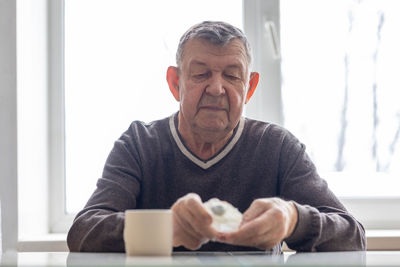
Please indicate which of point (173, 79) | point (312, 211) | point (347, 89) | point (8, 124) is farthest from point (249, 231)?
point (347, 89)

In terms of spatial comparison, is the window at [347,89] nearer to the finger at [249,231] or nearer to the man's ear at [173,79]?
the man's ear at [173,79]

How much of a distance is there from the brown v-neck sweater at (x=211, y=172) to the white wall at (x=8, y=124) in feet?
1.92

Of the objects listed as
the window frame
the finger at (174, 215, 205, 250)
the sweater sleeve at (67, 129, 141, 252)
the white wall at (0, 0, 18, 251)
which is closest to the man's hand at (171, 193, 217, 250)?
the finger at (174, 215, 205, 250)

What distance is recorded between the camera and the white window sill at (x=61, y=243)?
77.1 inches

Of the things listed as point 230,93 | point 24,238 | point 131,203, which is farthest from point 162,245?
point 24,238

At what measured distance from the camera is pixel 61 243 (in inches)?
78.4

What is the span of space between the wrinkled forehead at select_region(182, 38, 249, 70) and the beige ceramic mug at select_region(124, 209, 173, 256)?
611 millimetres

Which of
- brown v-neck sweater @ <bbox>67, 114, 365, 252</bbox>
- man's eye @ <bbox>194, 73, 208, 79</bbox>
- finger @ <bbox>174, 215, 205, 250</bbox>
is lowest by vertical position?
finger @ <bbox>174, 215, 205, 250</bbox>

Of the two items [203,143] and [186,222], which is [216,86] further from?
[186,222]

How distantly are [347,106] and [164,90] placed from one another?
0.71m

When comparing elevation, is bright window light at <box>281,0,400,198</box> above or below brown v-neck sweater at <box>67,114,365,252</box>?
above

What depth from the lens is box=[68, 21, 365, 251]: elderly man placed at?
1.49 metres

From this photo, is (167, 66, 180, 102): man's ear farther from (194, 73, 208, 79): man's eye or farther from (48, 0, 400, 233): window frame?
(48, 0, 400, 233): window frame

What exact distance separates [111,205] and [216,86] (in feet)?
1.32
